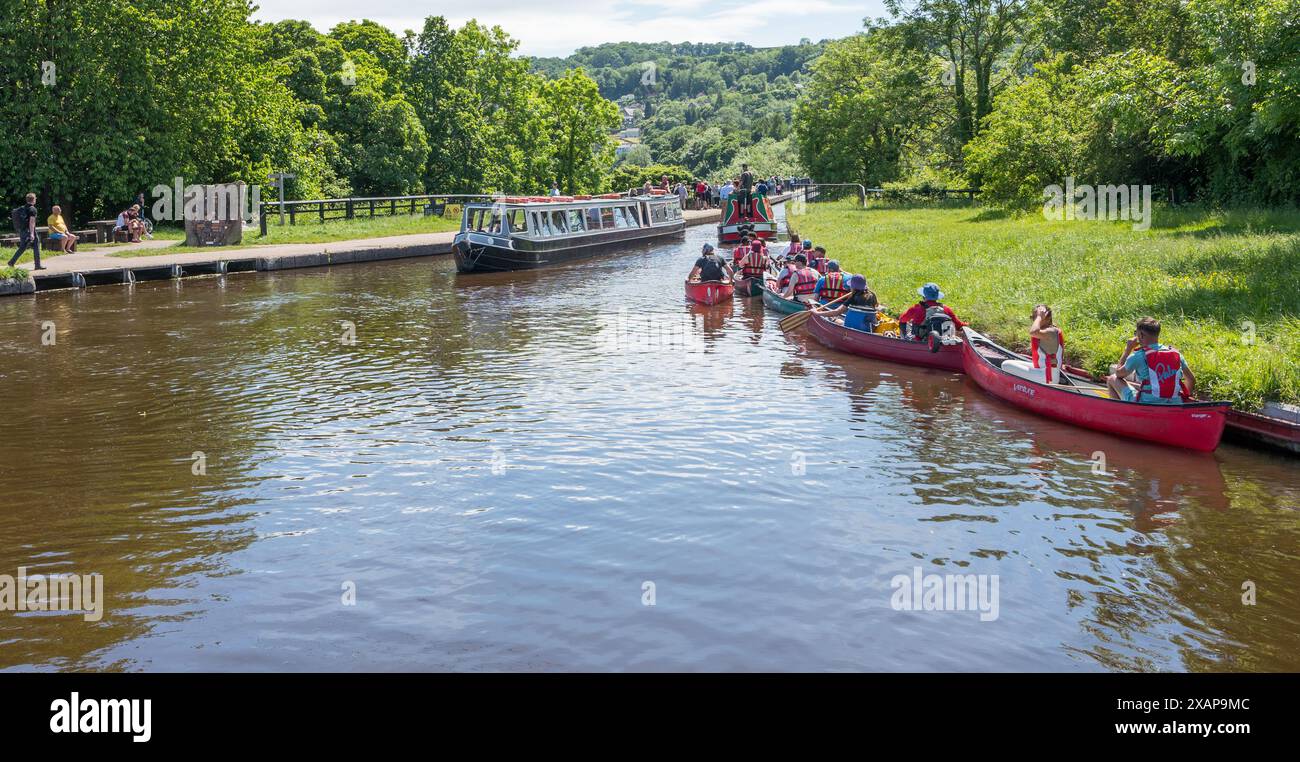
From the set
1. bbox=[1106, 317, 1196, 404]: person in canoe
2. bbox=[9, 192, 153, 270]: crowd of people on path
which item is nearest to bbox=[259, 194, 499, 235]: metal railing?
bbox=[9, 192, 153, 270]: crowd of people on path

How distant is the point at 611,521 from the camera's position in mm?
10211

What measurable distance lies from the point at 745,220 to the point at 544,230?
10.6 metres

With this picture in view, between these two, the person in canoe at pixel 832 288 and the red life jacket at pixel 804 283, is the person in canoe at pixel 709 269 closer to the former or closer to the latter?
the red life jacket at pixel 804 283

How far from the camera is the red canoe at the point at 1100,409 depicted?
11969mm

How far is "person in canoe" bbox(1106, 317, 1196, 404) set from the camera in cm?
1235

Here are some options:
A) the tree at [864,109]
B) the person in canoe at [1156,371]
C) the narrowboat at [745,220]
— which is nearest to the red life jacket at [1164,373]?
the person in canoe at [1156,371]

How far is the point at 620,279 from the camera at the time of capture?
3209 cm

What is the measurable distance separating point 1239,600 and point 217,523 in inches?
359

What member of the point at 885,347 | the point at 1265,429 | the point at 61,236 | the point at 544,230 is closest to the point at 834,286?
the point at 885,347

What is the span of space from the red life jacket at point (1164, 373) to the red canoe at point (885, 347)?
4.64 meters

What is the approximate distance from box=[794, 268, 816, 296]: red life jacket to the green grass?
20848 mm

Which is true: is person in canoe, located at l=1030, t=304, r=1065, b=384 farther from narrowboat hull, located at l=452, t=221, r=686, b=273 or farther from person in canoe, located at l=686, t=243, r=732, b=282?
narrowboat hull, located at l=452, t=221, r=686, b=273
